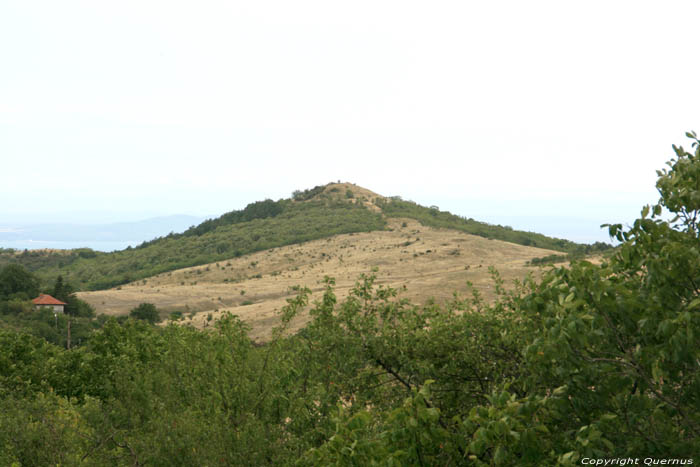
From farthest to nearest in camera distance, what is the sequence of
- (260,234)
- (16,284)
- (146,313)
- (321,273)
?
(260,234)
(321,273)
(16,284)
(146,313)

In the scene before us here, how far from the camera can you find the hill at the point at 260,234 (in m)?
91.7

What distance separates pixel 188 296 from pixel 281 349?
52354 millimetres

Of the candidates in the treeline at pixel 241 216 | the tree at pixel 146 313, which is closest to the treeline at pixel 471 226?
the treeline at pixel 241 216

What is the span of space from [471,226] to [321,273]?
1356 inches

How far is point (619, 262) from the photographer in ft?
19.5

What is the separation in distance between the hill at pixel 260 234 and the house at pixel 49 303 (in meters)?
29.9

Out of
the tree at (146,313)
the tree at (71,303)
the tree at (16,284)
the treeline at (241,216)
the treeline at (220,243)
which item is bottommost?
the tree at (146,313)

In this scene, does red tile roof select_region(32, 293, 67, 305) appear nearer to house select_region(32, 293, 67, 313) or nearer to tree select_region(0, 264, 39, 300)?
house select_region(32, 293, 67, 313)

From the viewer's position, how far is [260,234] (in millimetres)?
103188

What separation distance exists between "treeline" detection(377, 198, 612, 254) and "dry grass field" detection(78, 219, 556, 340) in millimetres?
5212

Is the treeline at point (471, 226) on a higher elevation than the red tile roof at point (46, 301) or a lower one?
higher

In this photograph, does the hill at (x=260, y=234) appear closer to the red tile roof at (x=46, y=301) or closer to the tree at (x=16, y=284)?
the tree at (x=16, y=284)

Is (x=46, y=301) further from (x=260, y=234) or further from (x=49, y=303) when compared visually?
(x=260, y=234)

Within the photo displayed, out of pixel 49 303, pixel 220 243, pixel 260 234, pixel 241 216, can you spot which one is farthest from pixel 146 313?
pixel 241 216
